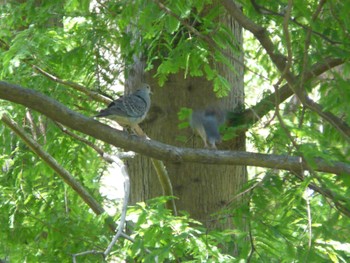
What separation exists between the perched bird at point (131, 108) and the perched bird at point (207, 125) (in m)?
0.43

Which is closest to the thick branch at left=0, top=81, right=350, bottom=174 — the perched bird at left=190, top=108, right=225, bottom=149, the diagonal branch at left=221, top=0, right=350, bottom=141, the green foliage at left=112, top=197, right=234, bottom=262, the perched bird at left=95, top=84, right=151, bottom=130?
the diagonal branch at left=221, top=0, right=350, bottom=141

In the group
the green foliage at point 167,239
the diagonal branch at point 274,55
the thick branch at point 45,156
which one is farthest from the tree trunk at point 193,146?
the diagonal branch at point 274,55

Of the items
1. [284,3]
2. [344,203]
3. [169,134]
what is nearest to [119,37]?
[169,134]

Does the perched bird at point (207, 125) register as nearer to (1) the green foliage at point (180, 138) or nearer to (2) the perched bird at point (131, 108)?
(1) the green foliage at point (180, 138)

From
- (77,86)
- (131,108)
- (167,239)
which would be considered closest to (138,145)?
(167,239)

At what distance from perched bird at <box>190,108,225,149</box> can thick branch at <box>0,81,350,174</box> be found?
1189 millimetres

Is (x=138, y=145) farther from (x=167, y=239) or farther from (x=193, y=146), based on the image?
(x=193, y=146)

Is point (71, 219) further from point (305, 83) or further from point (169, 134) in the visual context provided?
point (305, 83)

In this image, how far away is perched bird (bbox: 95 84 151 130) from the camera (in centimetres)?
547

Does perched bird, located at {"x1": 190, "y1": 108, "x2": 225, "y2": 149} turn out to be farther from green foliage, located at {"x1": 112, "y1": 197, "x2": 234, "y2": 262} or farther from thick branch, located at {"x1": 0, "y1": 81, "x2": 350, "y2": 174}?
thick branch, located at {"x1": 0, "y1": 81, "x2": 350, "y2": 174}

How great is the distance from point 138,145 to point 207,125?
1388 millimetres

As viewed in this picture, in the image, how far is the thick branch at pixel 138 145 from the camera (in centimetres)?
404

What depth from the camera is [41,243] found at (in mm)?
6090

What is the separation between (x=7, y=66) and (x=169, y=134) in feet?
4.79
